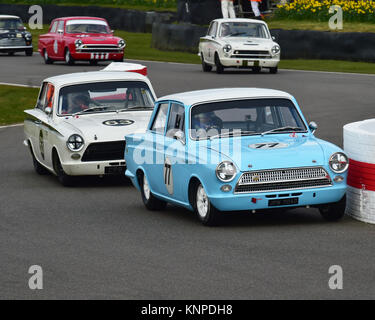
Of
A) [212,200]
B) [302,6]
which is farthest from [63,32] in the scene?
[212,200]

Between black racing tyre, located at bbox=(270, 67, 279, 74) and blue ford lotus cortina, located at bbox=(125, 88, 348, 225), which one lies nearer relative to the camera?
blue ford lotus cortina, located at bbox=(125, 88, 348, 225)

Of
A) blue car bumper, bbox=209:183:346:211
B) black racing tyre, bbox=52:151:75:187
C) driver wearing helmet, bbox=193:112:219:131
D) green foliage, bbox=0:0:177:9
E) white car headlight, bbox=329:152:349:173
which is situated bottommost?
green foliage, bbox=0:0:177:9

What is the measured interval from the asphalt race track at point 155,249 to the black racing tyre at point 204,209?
0.11 meters

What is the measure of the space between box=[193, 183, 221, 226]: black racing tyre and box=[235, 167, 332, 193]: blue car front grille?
367 millimetres

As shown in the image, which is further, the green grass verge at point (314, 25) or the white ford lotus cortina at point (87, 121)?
the green grass verge at point (314, 25)

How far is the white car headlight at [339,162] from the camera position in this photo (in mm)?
10711

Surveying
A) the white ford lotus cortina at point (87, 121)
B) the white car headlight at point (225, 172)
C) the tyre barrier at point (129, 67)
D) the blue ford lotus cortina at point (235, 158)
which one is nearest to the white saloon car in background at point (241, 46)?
the tyre barrier at point (129, 67)

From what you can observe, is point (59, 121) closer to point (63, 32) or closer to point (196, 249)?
point (196, 249)

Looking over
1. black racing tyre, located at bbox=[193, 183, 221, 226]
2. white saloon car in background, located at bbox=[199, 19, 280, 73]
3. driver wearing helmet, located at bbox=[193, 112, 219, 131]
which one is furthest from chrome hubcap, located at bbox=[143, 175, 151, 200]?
white saloon car in background, located at bbox=[199, 19, 280, 73]

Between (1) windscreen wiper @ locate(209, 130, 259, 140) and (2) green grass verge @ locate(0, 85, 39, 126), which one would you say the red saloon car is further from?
(1) windscreen wiper @ locate(209, 130, 259, 140)

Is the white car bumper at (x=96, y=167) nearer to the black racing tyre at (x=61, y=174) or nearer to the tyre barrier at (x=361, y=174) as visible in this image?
the black racing tyre at (x=61, y=174)

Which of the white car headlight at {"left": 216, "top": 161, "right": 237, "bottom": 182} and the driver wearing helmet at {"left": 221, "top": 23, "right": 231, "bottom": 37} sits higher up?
the white car headlight at {"left": 216, "top": 161, "right": 237, "bottom": 182}

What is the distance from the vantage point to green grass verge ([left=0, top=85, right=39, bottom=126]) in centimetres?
2416
